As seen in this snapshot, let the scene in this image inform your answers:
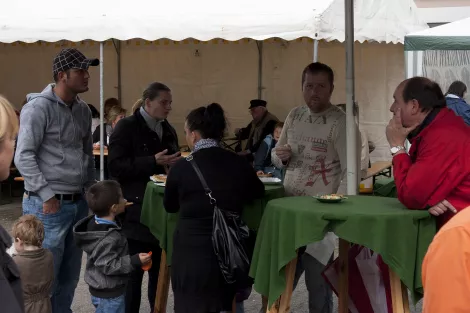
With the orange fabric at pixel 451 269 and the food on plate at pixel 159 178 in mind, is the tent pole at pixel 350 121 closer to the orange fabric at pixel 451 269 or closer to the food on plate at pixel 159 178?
the food on plate at pixel 159 178

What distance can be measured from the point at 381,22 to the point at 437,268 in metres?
5.73

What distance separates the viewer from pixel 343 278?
15.2 ft

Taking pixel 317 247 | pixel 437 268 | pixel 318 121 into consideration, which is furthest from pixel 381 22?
pixel 437 268

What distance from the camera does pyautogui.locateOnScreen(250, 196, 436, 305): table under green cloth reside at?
12.4 feet

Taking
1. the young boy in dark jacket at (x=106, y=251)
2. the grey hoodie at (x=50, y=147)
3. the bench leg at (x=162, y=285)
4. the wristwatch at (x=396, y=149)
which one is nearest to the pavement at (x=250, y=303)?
the bench leg at (x=162, y=285)

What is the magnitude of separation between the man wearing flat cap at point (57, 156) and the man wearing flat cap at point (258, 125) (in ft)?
18.6

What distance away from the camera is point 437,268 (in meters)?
1.65

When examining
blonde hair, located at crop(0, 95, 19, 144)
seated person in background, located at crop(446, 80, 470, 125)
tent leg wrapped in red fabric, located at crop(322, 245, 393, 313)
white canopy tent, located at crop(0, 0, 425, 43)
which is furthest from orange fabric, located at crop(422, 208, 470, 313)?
seated person in background, located at crop(446, 80, 470, 125)

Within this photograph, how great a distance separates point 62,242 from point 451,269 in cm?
349

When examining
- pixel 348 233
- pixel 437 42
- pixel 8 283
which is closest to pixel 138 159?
pixel 348 233

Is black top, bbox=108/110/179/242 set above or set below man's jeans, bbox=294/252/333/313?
above

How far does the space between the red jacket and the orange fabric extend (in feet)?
6.43

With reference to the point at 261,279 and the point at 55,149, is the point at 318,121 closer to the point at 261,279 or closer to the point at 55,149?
the point at 261,279

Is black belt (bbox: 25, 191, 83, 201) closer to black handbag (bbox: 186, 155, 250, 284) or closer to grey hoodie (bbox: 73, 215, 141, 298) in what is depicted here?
grey hoodie (bbox: 73, 215, 141, 298)
